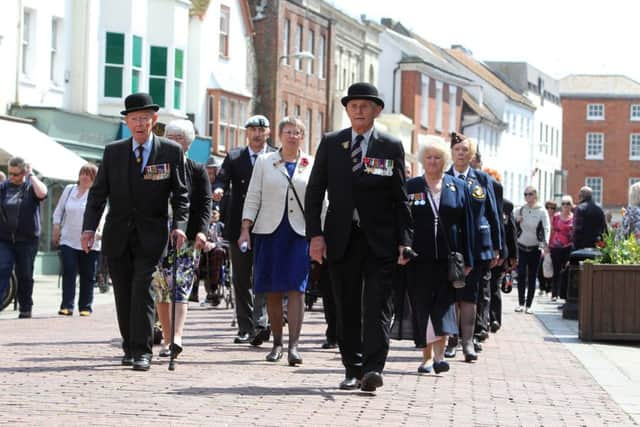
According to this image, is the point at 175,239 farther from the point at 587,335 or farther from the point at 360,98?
the point at 587,335

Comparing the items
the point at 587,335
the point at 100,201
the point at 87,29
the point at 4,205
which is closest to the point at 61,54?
the point at 87,29

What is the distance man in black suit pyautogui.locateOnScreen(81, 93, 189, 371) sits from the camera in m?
11.1

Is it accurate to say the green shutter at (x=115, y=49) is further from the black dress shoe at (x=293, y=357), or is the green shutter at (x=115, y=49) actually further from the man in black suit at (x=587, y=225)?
the black dress shoe at (x=293, y=357)

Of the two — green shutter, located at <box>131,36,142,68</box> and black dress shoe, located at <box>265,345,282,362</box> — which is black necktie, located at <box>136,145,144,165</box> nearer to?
black dress shoe, located at <box>265,345,282,362</box>

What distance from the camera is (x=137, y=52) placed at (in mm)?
39656

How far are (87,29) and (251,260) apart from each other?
23983mm

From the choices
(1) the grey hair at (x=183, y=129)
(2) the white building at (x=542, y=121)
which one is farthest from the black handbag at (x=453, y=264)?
(2) the white building at (x=542, y=121)

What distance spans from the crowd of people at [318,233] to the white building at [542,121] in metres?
84.7

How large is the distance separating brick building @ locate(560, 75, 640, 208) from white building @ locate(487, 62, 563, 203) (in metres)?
9.21

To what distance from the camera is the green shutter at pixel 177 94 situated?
4219 cm

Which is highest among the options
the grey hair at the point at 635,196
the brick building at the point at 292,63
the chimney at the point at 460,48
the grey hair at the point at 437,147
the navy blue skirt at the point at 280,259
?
the chimney at the point at 460,48

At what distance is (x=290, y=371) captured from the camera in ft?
37.4

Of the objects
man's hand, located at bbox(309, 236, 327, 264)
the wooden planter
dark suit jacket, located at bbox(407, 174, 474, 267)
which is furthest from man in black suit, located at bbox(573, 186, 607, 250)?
man's hand, located at bbox(309, 236, 327, 264)

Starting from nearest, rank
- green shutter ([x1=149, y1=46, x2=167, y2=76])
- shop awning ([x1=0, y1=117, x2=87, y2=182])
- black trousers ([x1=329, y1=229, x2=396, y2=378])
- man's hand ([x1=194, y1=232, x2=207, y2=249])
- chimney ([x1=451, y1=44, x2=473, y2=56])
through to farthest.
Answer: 1. black trousers ([x1=329, y1=229, x2=396, y2=378])
2. man's hand ([x1=194, y1=232, x2=207, y2=249])
3. shop awning ([x1=0, y1=117, x2=87, y2=182])
4. green shutter ([x1=149, y1=46, x2=167, y2=76])
5. chimney ([x1=451, y1=44, x2=473, y2=56])
